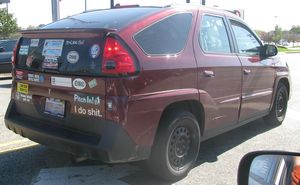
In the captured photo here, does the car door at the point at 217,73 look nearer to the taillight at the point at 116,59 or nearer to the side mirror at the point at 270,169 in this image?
the taillight at the point at 116,59

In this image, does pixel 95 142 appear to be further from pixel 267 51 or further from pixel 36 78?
pixel 267 51

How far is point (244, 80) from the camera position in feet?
18.6

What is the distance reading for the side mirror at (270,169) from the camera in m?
1.86

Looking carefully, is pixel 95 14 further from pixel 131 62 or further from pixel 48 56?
pixel 131 62

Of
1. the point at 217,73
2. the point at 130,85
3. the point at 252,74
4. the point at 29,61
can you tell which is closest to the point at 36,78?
the point at 29,61

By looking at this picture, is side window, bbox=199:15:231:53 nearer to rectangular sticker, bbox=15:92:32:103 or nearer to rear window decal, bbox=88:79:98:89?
rear window decal, bbox=88:79:98:89

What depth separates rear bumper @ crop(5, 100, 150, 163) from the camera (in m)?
3.87

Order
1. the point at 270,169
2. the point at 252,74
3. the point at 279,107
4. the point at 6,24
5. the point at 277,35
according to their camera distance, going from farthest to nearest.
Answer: the point at 277,35
the point at 6,24
the point at 279,107
the point at 252,74
the point at 270,169

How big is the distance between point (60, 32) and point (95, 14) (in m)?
0.73

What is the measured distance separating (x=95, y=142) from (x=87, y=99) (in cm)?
41

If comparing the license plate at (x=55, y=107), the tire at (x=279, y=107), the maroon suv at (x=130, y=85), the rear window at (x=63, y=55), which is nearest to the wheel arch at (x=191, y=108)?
the maroon suv at (x=130, y=85)

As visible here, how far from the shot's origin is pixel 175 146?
14.9 feet

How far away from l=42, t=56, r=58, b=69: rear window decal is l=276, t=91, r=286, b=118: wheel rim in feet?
13.2

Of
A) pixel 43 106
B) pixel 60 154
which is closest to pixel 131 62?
pixel 43 106
